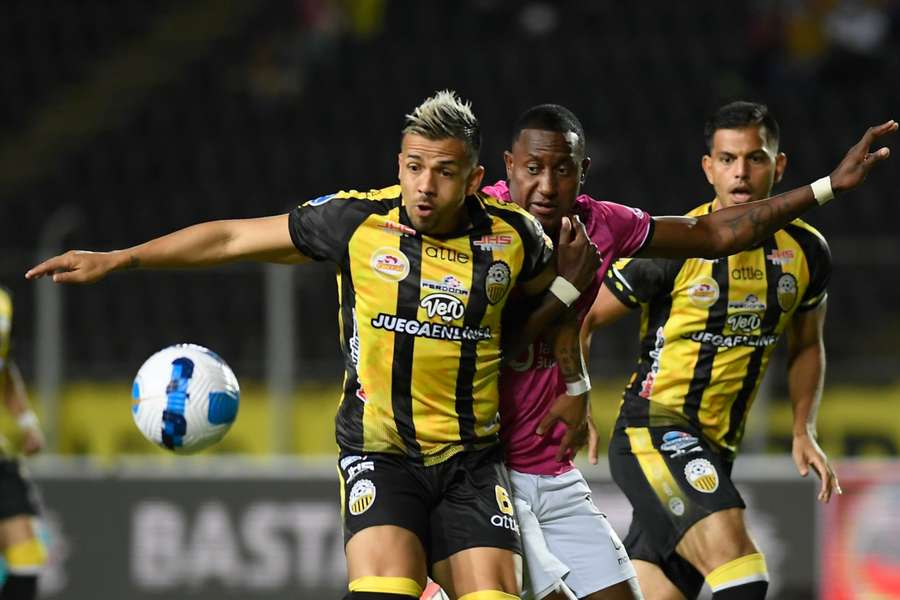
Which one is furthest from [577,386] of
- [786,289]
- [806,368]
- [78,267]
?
[78,267]

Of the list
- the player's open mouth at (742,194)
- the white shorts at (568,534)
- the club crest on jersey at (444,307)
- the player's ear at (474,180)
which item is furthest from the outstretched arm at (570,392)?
the player's open mouth at (742,194)

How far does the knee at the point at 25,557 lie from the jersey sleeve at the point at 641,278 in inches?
137

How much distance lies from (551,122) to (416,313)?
2.52 ft

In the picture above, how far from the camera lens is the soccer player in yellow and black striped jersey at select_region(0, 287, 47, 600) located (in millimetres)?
7324

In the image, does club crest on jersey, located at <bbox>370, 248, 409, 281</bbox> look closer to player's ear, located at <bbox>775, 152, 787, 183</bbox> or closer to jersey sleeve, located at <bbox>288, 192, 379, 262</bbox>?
jersey sleeve, located at <bbox>288, 192, 379, 262</bbox>

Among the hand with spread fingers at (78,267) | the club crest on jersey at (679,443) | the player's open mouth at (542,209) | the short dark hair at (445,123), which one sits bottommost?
the club crest on jersey at (679,443)

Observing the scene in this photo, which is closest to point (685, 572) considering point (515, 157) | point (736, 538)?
point (736, 538)

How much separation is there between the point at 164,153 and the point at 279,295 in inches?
156

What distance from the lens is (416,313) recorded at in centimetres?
444

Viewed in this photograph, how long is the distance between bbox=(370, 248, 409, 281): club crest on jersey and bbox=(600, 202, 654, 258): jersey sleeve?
0.79 m

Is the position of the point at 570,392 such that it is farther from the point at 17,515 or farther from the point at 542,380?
the point at 17,515

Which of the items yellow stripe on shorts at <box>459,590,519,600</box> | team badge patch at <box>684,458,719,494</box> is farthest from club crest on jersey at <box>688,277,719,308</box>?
yellow stripe on shorts at <box>459,590,519,600</box>

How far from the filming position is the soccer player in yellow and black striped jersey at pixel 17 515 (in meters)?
7.32

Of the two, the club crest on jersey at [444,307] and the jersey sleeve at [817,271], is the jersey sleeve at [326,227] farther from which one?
the jersey sleeve at [817,271]
